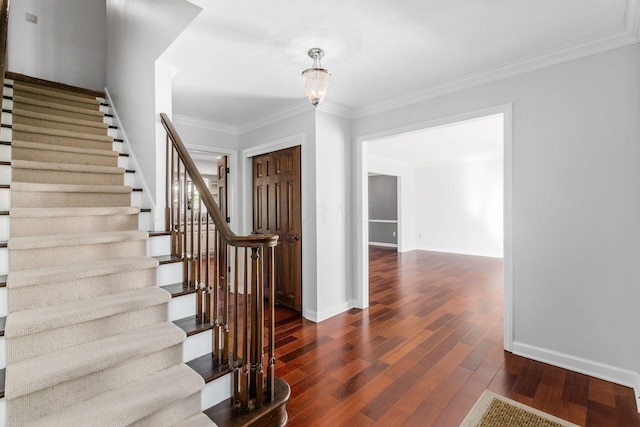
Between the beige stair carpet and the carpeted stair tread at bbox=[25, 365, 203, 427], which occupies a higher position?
the beige stair carpet

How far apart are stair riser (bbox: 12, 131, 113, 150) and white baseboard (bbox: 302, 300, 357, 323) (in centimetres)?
273

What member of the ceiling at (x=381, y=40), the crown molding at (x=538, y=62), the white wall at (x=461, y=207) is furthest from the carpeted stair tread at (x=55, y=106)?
the white wall at (x=461, y=207)

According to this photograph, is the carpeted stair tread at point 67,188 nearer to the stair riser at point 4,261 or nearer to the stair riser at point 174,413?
the stair riser at point 4,261

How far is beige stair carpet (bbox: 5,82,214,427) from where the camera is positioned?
1372mm

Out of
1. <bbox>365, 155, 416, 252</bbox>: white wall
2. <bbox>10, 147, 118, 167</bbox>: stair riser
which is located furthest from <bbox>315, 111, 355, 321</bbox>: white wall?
<bbox>365, 155, 416, 252</bbox>: white wall

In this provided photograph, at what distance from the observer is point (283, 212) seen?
401cm

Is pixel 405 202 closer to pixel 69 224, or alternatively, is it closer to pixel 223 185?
pixel 223 185

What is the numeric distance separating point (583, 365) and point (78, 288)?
355cm

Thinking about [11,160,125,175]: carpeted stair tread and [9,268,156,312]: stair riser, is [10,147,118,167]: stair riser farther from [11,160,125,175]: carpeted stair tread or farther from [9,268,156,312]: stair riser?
[9,268,156,312]: stair riser

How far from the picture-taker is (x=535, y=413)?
1.91 meters

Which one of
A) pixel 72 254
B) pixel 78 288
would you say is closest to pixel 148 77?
pixel 72 254

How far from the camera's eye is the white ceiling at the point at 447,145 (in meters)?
→ 4.83

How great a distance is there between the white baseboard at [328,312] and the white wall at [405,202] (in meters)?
4.64

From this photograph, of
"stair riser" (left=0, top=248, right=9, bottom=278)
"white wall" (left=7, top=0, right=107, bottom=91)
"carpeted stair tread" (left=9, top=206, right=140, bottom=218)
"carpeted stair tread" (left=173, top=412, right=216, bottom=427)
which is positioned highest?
"white wall" (left=7, top=0, right=107, bottom=91)
